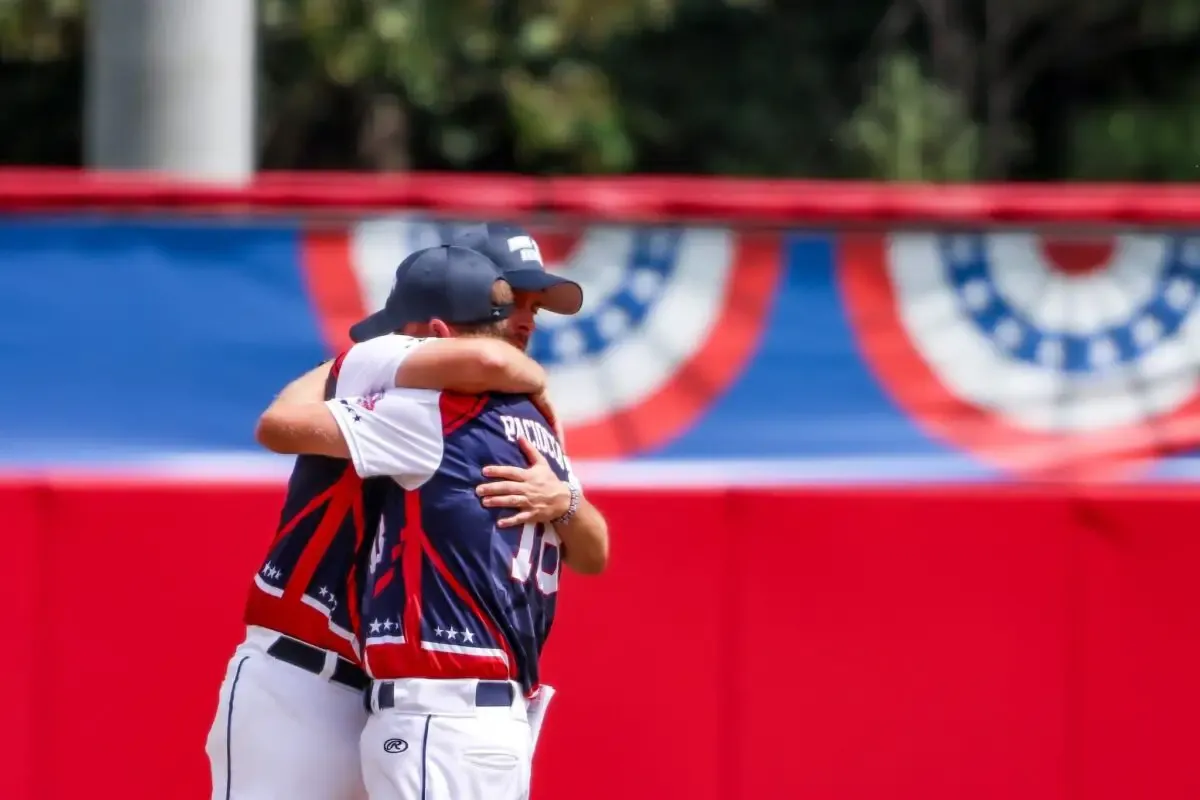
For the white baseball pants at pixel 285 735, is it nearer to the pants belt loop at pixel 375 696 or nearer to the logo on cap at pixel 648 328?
the pants belt loop at pixel 375 696

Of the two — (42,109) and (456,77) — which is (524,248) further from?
(42,109)

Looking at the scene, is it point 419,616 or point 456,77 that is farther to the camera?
point 456,77

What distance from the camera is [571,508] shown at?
3.50 m

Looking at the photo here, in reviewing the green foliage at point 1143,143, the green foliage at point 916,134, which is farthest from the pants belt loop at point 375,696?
the green foliage at point 1143,143

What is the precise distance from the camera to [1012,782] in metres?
4.89

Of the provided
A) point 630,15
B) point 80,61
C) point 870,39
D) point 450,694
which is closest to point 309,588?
point 450,694

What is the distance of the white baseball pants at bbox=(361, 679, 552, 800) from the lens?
3.33 metres

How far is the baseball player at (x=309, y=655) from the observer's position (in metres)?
3.54

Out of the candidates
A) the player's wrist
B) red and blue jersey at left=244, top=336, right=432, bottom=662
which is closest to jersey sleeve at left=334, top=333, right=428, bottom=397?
red and blue jersey at left=244, top=336, right=432, bottom=662

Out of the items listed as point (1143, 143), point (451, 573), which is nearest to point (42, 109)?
point (1143, 143)

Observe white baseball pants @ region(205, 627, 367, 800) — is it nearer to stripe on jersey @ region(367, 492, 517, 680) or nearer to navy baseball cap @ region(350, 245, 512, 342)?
stripe on jersey @ region(367, 492, 517, 680)

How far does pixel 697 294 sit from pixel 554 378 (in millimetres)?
440

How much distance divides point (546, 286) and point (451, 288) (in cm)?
20

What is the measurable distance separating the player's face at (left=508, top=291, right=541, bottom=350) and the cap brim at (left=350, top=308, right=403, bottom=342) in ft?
0.75
